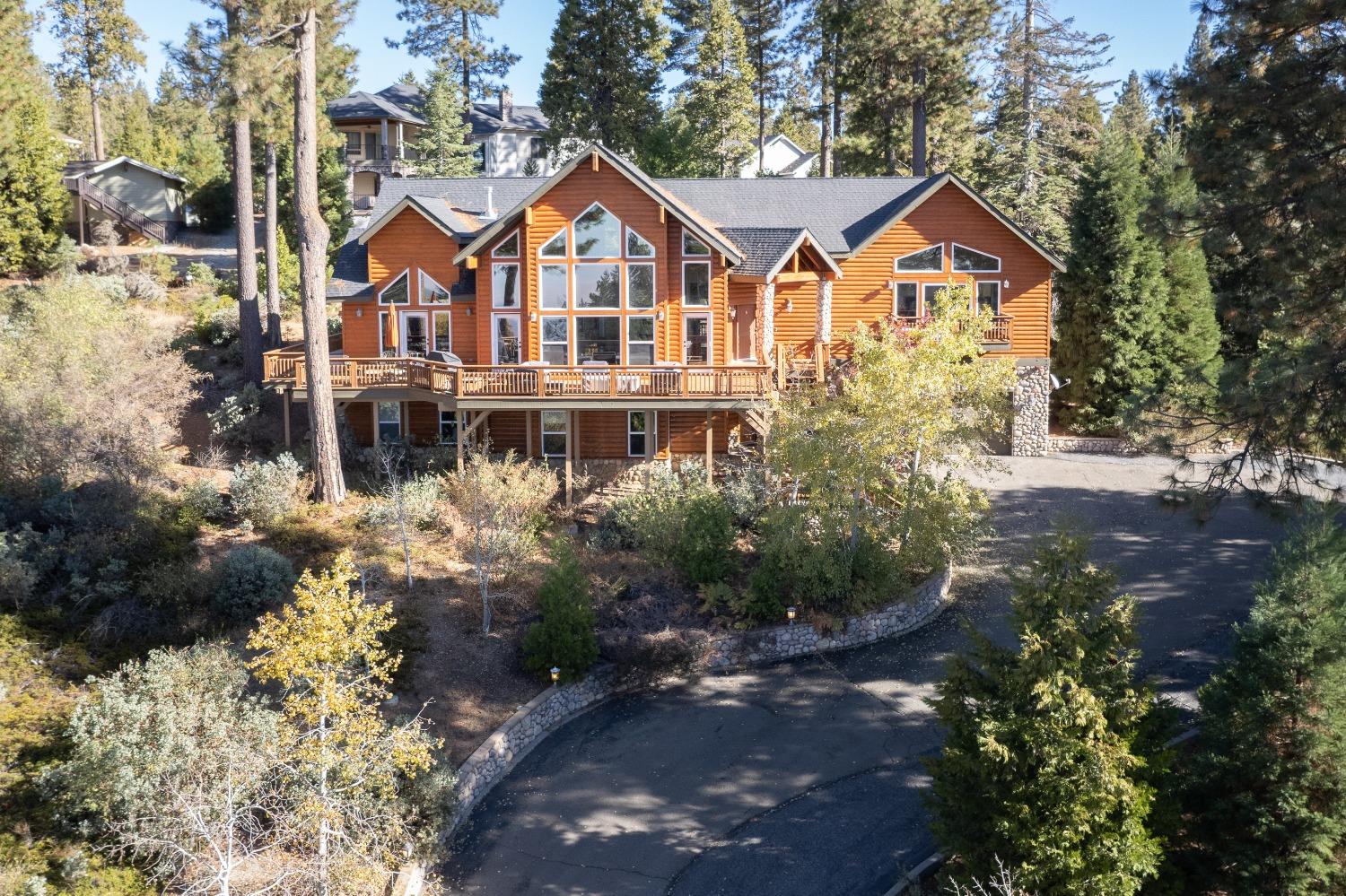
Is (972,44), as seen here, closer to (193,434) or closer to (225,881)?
(193,434)

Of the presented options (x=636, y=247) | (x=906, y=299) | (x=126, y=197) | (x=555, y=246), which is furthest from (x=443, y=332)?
(x=126, y=197)

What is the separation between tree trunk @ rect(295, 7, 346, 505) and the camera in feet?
74.0

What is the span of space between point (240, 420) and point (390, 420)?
374 cm

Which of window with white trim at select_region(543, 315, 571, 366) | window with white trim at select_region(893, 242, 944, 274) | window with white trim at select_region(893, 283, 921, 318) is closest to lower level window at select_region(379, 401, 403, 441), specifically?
window with white trim at select_region(543, 315, 571, 366)

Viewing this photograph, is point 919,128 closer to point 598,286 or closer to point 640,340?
point 640,340

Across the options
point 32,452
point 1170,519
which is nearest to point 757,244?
point 1170,519

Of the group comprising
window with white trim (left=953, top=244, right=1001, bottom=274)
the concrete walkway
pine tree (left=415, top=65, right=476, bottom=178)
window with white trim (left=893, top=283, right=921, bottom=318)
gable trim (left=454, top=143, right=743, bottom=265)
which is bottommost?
the concrete walkway

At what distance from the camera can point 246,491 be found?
22016 mm

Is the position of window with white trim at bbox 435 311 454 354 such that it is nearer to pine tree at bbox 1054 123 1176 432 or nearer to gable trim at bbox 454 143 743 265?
gable trim at bbox 454 143 743 265

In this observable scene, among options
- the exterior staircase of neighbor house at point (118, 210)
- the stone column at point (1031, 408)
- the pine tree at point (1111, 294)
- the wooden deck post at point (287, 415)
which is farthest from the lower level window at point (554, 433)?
the exterior staircase of neighbor house at point (118, 210)

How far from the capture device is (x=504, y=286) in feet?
85.1

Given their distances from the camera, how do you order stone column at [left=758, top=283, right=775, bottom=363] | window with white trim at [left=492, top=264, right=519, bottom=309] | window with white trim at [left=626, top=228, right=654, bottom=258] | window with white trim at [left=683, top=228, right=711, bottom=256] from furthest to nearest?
stone column at [left=758, top=283, right=775, bottom=363], window with white trim at [left=492, top=264, right=519, bottom=309], window with white trim at [left=683, top=228, right=711, bottom=256], window with white trim at [left=626, top=228, right=654, bottom=258]

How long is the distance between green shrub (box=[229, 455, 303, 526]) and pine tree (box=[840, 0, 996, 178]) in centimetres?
2418

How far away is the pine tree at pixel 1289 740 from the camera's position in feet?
39.6
